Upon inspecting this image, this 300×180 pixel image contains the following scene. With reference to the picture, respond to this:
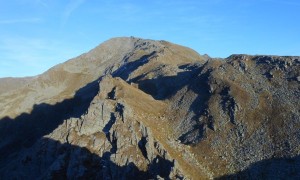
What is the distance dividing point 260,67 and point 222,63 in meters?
11.7

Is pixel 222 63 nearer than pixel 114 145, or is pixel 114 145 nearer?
pixel 114 145

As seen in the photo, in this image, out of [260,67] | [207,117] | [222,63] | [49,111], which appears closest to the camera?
[207,117]

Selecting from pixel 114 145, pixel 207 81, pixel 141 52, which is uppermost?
pixel 141 52

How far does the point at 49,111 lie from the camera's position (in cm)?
16100

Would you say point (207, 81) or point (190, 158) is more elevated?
point (207, 81)

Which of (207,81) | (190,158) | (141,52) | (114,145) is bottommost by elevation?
(190,158)

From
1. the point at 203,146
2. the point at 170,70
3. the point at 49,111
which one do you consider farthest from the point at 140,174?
the point at 49,111

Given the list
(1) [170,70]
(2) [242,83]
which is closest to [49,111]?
(1) [170,70]

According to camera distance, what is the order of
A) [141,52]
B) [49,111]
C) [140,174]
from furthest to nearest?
[141,52], [49,111], [140,174]

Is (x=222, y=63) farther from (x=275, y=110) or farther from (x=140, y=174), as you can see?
(x=140, y=174)

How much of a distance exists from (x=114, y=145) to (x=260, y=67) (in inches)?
1757

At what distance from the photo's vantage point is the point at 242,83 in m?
105

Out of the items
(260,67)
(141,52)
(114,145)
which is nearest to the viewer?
(114,145)

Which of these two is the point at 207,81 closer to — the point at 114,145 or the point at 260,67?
the point at 260,67
